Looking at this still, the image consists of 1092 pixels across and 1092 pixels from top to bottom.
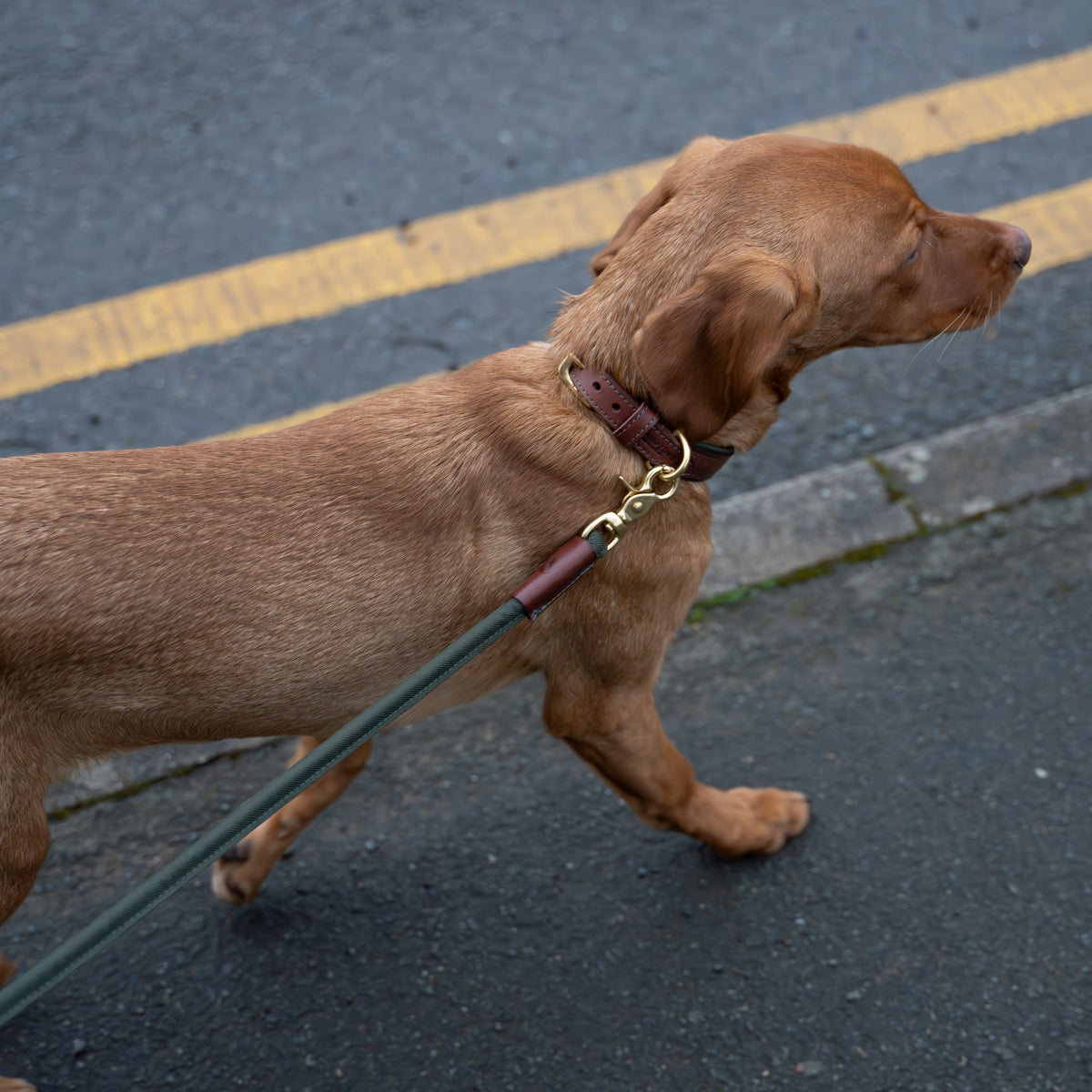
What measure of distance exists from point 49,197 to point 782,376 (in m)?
3.16

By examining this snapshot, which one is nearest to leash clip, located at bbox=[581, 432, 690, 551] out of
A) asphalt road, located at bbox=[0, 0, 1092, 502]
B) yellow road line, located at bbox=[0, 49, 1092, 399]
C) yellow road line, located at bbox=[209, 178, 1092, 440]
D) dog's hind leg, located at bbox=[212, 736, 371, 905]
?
dog's hind leg, located at bbox=[212, 736, 371, 905]

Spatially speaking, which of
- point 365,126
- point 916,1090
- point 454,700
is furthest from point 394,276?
point 916,1090

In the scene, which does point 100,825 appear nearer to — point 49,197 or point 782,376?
point 782,376

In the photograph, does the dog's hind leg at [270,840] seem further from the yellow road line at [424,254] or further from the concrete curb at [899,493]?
the yellow road line at [424,254]

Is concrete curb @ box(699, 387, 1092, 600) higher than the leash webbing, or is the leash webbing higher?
the leash webbing

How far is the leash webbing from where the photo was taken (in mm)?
1539

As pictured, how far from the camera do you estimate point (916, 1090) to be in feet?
8.04

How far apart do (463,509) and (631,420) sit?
38cm

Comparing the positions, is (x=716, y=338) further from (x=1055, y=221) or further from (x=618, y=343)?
(x=1055, y=221)

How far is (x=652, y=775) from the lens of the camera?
2.45m

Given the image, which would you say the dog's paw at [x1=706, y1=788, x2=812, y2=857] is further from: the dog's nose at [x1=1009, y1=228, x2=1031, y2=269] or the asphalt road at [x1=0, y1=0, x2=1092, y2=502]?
the dog's nose at [x1=1009, y1=228, x2=1031, y2=269]

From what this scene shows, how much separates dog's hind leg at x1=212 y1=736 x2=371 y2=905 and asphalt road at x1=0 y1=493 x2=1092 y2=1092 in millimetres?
106

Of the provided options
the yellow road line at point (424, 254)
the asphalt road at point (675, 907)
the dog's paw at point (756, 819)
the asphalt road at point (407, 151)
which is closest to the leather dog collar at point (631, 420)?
the dog's paw at point (756, 819)

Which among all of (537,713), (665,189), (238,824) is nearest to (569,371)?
(665,189)
